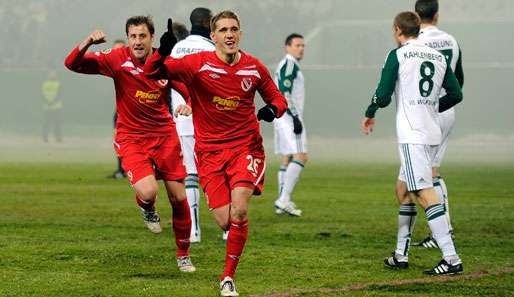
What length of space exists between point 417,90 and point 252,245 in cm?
290

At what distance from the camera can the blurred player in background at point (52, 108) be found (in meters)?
39.5

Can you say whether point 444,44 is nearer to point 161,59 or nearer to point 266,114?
point 266,114

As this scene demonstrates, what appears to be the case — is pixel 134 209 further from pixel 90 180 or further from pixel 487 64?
pixel 487 64

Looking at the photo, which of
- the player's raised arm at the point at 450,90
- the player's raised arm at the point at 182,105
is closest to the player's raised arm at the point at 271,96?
the player's raised arm at the point at 182,105

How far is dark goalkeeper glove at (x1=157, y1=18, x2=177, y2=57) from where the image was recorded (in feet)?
27.4

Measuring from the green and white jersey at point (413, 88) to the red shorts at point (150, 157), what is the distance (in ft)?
5.88

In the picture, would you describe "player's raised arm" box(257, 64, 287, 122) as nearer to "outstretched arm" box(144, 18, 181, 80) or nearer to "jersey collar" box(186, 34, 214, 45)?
"outstretched arm" box(144, 18, 181, 80)

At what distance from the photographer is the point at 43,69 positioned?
136 ft

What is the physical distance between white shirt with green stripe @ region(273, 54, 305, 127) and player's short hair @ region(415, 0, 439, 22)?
4.07 metres

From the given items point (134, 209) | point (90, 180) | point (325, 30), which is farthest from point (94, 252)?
point (325, 30)

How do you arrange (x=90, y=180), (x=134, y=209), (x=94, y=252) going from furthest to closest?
1. (x=90, y=180)
2. (x=134, y=209)
3. (x=94, y=252)

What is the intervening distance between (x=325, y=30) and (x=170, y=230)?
28.1m

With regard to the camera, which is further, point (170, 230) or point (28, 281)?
point (170, 230)

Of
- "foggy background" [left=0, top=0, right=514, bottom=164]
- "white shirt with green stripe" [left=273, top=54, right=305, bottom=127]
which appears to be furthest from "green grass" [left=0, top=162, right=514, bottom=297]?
"foggy background" [left=0, top=0, right=514, bottom=164]
